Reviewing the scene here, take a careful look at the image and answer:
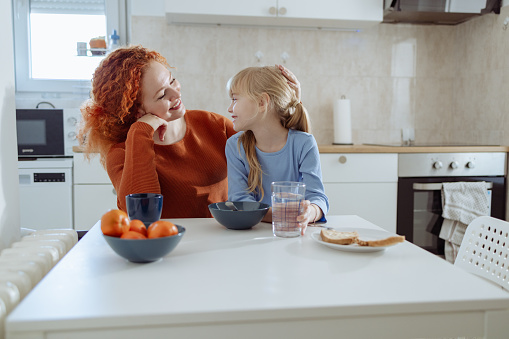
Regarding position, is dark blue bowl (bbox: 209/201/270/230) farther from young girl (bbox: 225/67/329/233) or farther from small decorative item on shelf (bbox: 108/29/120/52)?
small decorative item on shelf (bbox: 108/29/120/52)

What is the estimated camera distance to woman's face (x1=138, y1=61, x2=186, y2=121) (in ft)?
5.46

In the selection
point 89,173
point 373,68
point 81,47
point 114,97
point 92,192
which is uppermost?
point 81,47

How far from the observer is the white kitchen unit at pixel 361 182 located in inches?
111

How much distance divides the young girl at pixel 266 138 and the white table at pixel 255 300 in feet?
2.19

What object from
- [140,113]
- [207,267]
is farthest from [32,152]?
[207,267]

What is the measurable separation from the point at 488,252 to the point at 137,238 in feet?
3.17

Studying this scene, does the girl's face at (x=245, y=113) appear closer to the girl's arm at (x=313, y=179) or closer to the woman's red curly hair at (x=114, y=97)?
the girl's arm at (x=313, y=179)

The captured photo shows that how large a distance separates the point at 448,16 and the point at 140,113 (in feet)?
7.86

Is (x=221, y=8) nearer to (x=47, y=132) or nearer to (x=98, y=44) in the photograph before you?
(x=98, y=44)

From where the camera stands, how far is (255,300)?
2.38 ft

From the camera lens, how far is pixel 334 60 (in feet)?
11.0

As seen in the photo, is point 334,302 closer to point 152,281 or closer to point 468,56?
point 152,281

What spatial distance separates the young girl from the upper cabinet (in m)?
1.33

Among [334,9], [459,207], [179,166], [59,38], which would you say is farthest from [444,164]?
[59,38]
